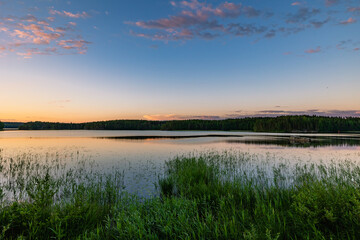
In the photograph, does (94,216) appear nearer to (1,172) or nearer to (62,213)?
(62,213)

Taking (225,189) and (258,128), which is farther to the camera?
(258,128)

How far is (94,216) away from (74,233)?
105 centimetres

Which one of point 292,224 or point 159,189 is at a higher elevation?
point 292,224

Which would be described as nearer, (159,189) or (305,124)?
(159,189)

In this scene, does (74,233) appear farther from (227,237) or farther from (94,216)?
(227,237)

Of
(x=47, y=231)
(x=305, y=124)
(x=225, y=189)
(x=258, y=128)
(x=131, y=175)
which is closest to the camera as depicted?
(x=47, y=231)

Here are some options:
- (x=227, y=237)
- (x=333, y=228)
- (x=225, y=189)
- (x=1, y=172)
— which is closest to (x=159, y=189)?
(x=225, y=189)

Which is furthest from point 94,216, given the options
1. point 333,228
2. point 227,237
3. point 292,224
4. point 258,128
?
point 258,128

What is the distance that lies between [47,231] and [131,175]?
34.5 feet

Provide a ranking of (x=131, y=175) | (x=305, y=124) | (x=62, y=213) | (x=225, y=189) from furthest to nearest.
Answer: (x=305, y=124) < (x=131, y=175) < (x=225, y=189) < (x=62, y=213)

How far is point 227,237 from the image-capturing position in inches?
211

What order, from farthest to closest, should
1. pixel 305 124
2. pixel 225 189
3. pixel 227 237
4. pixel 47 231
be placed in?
pixel 305 124 → pixel 225 189 → pixel 47 231 → pixel 227 237

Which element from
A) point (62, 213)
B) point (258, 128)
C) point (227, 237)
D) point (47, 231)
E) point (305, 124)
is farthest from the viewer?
point (258, 128)

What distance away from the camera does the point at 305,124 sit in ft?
459
